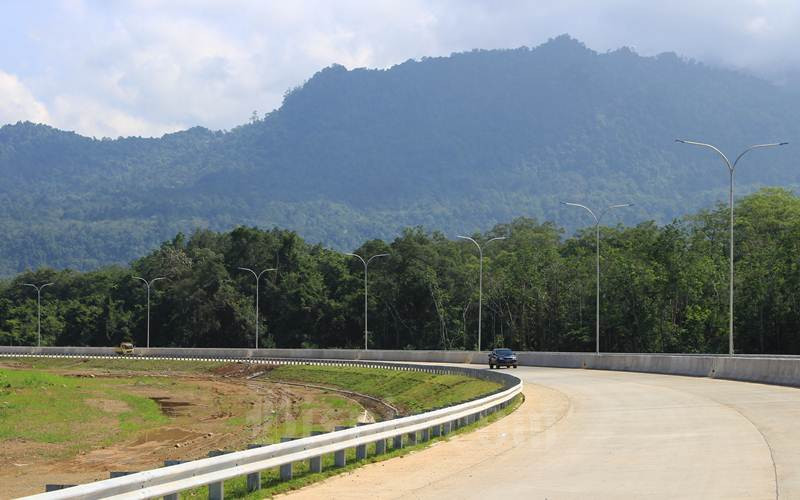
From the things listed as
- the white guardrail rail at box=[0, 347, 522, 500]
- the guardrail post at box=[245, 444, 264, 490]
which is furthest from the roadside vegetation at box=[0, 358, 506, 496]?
the guardrail post at box=[245, 444, 264, 490]

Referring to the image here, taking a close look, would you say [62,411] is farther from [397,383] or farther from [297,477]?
[297,477]

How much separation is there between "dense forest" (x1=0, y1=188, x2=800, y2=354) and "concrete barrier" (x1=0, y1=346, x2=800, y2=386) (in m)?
24.1

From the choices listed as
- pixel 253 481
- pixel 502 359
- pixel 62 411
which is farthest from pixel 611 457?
pixel 502 359

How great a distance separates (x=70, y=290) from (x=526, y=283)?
277 ft

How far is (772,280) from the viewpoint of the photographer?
291 feet

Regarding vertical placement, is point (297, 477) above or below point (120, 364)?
above

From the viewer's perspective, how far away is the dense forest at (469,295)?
96.9 metres

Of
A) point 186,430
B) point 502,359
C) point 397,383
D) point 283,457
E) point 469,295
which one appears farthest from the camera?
point 469,295

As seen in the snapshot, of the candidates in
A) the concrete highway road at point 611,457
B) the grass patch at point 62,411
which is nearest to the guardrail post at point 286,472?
the concrete highway road at point 611,457

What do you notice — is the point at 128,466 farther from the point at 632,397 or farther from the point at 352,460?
the point at 632,397

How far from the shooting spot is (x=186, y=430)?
142 feet

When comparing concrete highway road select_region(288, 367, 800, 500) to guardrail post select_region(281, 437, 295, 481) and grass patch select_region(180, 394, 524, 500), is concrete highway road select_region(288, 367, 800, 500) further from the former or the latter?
guardrail post select_region(281, 437, 295, 481)

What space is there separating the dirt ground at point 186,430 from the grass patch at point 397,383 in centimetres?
225

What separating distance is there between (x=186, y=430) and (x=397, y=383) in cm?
2133
